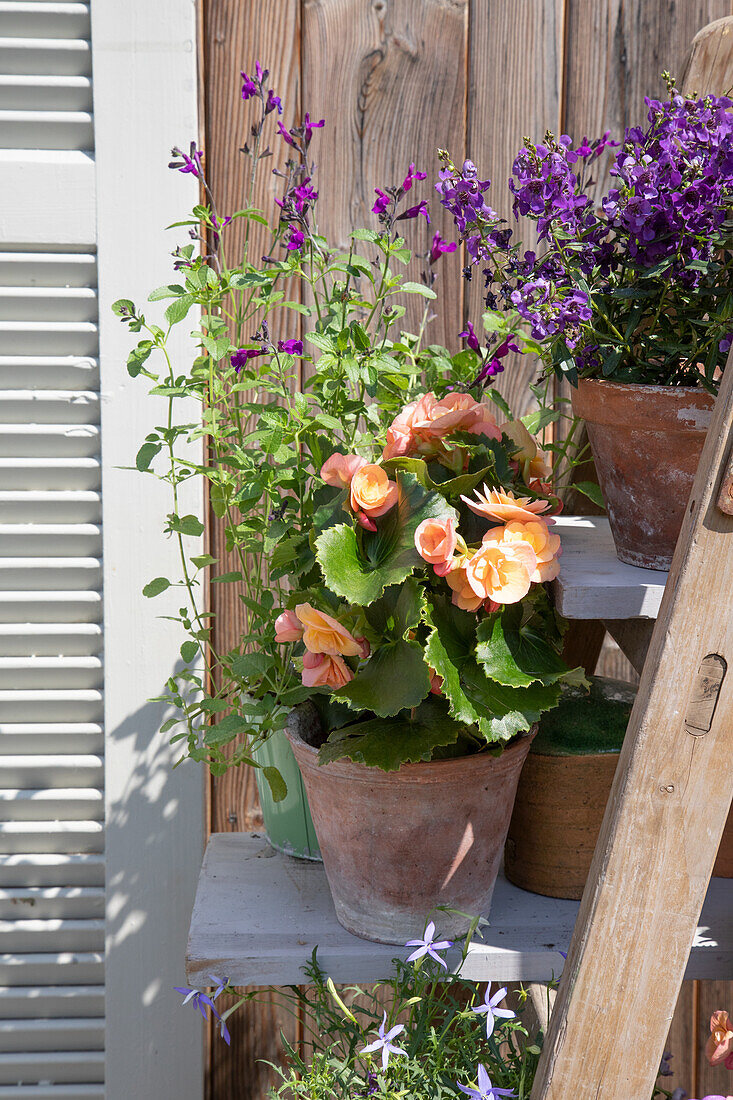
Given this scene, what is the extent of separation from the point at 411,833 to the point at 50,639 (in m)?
0.67

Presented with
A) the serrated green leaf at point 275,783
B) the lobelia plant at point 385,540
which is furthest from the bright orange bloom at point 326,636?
the serrated green leaf at point 275,783

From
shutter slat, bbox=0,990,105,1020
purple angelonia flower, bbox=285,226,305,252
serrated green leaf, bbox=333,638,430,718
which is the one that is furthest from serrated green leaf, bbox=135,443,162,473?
shutter slat, bbox=0,990,105,1020

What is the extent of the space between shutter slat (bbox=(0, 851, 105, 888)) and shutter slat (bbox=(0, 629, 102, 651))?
294 mm

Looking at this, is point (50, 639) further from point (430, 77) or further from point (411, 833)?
point (430, 77)

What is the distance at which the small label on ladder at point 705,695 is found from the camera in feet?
2.22

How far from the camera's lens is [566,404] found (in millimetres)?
1324

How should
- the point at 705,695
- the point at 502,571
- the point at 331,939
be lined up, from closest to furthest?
the point at 705,695
the point at 502,571
the point at 331,939

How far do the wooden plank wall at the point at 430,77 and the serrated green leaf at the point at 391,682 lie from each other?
55 centimetres

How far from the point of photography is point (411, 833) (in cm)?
86

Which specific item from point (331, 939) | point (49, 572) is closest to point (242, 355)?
point (49, 572)

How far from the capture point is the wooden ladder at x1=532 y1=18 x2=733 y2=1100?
0.67m

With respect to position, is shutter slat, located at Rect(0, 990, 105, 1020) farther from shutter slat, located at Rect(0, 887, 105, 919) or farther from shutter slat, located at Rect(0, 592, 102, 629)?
shutter slat, located at Rect(0, 592, 102, 629)

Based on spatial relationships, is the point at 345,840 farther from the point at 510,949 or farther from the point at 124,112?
the point at 124,112

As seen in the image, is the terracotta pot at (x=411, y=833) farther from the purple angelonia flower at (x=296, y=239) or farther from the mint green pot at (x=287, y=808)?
the purple angelonia flower at (x=296, y=239)
